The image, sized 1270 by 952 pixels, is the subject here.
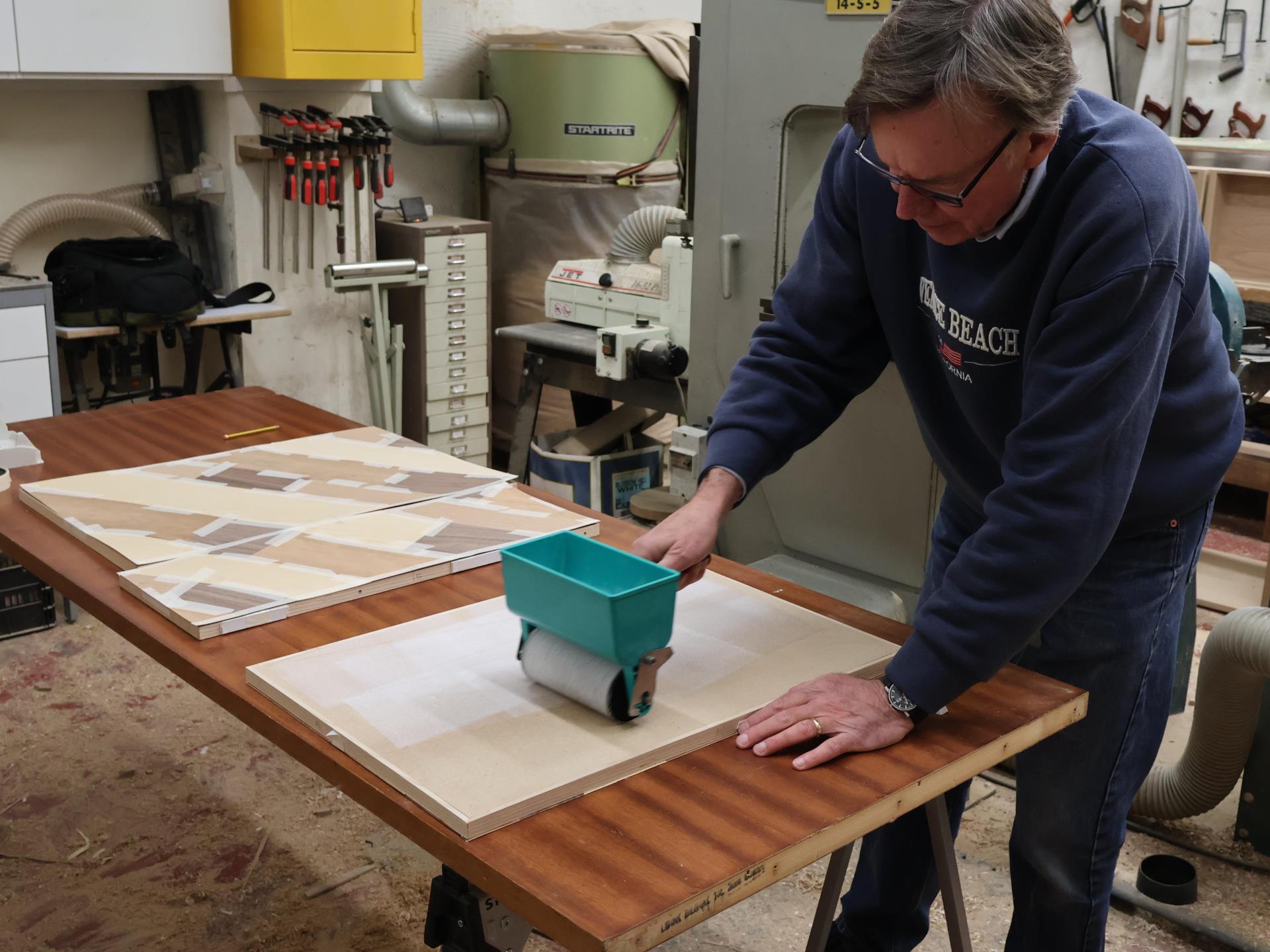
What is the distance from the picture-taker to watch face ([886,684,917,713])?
1.21m

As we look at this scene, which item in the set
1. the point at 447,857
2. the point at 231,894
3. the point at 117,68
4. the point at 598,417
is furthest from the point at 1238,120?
the point at 447,857

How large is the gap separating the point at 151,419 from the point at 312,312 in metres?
2.22

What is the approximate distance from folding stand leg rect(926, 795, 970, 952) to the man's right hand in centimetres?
37

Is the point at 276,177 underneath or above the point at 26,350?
above

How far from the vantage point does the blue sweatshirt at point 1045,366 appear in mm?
1164

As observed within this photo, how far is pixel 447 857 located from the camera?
1.02 metres

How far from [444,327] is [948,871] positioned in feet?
10.8

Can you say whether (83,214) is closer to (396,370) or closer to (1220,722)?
(396,370)

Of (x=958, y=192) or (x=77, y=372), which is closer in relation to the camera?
(x=958, y=192)

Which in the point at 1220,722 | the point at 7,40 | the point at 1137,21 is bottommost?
the point at 1220,722

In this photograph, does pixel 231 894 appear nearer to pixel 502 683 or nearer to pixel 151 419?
pixel 151 419

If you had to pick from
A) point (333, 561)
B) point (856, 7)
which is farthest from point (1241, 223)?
point (333, 561)

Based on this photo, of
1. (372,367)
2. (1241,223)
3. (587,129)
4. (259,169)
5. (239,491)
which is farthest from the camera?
(587,129)

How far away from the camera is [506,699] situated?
1238 mm
